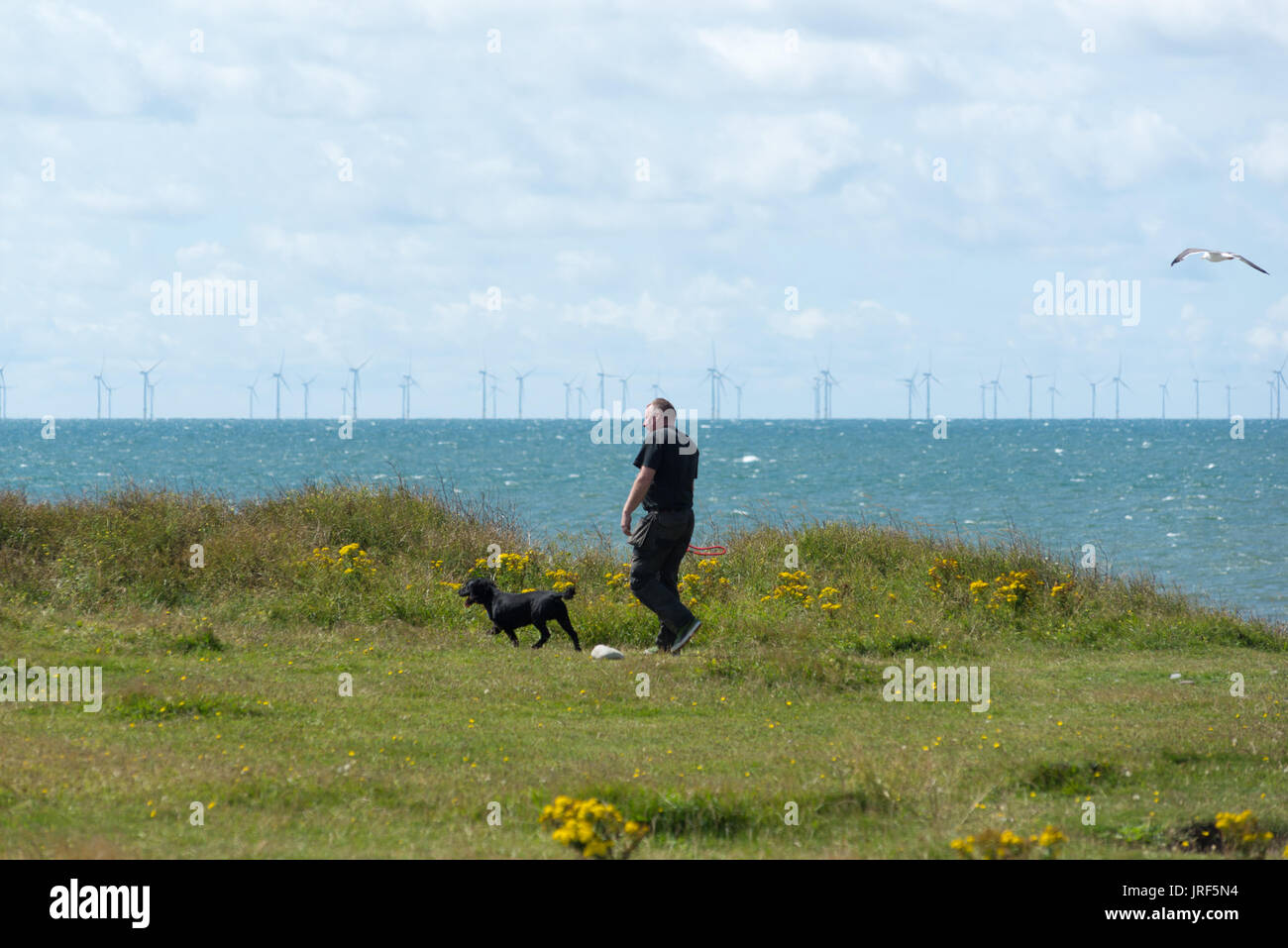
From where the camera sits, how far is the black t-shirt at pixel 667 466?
1329 cm

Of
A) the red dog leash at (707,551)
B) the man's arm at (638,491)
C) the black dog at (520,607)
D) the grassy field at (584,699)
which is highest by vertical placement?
the man's arm at (638,491)

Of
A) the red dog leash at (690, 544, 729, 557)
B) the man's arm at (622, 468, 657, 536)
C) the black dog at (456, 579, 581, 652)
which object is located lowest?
the black dog at (456, 579, 581, 652)

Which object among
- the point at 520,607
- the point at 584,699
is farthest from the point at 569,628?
the point at 584,699

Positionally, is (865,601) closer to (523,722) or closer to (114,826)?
(523,722)

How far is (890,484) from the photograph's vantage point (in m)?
69.4

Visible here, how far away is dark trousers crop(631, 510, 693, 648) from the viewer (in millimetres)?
13484

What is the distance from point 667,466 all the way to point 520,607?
257cm

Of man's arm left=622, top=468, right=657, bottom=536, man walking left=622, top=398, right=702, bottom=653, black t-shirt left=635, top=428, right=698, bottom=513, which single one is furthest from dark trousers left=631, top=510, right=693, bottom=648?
man's arm left=622, top=468, right=657, bottom=536

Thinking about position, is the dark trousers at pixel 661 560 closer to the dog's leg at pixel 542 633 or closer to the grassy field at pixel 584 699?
the grassy field at pixel 584 699

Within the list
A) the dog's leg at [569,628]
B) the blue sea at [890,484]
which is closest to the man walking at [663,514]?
the dog's leg at [569,628]

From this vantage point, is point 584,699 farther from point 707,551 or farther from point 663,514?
point 707,551

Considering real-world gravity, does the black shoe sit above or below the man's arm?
below

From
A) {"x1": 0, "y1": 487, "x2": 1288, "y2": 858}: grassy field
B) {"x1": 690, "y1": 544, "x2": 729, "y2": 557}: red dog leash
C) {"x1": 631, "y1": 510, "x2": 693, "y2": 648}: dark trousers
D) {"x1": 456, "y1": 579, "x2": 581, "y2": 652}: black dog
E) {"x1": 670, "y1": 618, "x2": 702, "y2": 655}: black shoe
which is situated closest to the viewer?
{"x1": 0, "y1": 487, "x2": 1288, "y2": 858}: grassy field

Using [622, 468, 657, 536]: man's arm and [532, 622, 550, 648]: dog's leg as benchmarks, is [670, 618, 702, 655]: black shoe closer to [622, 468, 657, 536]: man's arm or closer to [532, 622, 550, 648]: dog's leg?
[622, 468, 657, 536]: man's arm
